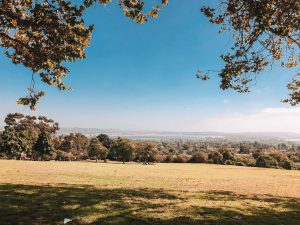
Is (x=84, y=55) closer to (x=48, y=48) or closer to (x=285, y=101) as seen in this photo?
(x=48, y=48)

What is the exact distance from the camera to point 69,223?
12672 mm

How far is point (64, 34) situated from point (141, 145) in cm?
10471

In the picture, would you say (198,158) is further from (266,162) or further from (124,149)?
(124,149)

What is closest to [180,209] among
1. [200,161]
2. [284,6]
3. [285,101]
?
[284,6]

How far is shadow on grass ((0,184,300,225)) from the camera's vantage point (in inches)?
528

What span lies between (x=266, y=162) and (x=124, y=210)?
113 m

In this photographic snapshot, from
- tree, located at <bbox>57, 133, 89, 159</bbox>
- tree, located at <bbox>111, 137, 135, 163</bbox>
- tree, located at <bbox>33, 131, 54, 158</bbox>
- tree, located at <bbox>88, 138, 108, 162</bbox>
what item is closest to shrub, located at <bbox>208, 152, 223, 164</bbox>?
tree, located at <bbox>111, 137, 135, 163</bbox>

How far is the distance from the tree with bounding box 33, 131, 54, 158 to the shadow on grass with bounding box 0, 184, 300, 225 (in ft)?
279

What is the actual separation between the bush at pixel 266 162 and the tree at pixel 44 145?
77.1 m

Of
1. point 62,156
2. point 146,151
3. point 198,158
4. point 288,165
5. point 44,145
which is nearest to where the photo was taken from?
point 44,145

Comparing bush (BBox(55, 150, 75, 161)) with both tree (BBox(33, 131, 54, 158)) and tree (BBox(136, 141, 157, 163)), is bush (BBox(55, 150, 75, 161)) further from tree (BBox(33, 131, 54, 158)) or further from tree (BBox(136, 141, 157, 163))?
tree (BBox(136, 141, 157, 163))

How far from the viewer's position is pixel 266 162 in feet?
386

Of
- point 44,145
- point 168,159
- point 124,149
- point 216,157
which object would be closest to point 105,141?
point 124,149

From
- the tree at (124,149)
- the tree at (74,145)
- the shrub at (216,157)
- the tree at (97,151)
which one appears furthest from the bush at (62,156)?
the shrub at (216,157)
